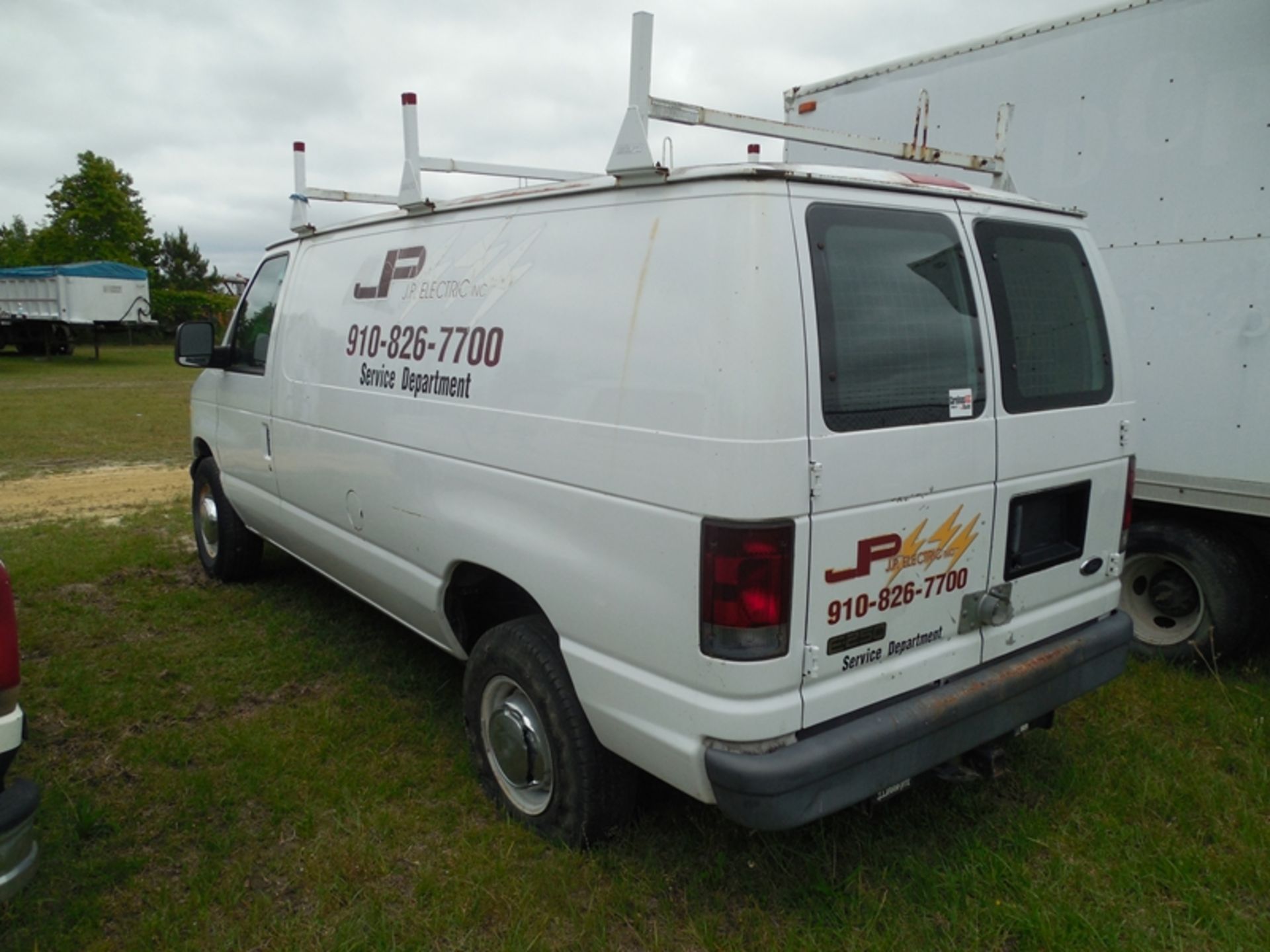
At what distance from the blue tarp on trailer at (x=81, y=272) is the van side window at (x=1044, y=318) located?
2764cm

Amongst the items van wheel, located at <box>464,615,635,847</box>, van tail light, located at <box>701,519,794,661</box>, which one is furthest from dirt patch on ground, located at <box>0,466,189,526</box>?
van tail light, located at <box>701,519,794,661</box>

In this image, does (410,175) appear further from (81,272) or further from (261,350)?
(81,272)

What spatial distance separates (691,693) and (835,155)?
3926 millimetres

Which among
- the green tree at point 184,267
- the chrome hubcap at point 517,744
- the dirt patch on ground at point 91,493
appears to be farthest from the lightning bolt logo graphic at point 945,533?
the green tree at point 184,267

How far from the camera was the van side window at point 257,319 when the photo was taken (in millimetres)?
4785

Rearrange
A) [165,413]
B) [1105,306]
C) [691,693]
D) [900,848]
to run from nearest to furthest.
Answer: [691,693] < [900,848] < [1105,306] < [165,413]

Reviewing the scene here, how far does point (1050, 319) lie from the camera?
307cm

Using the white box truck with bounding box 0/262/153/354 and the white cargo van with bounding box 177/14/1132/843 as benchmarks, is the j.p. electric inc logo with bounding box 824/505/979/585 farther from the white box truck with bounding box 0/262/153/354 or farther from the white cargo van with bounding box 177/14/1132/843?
the white box truck with bounding box 0/262/153/354

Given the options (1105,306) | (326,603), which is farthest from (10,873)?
(1105,306)

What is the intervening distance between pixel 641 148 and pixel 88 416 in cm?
1465

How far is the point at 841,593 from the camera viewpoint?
8.05 feet

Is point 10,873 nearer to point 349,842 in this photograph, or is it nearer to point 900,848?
point 349,842

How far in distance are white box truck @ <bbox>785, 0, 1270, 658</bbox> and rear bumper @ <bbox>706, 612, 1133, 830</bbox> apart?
1.35 m

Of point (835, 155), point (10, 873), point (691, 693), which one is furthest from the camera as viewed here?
point (835, 155)
